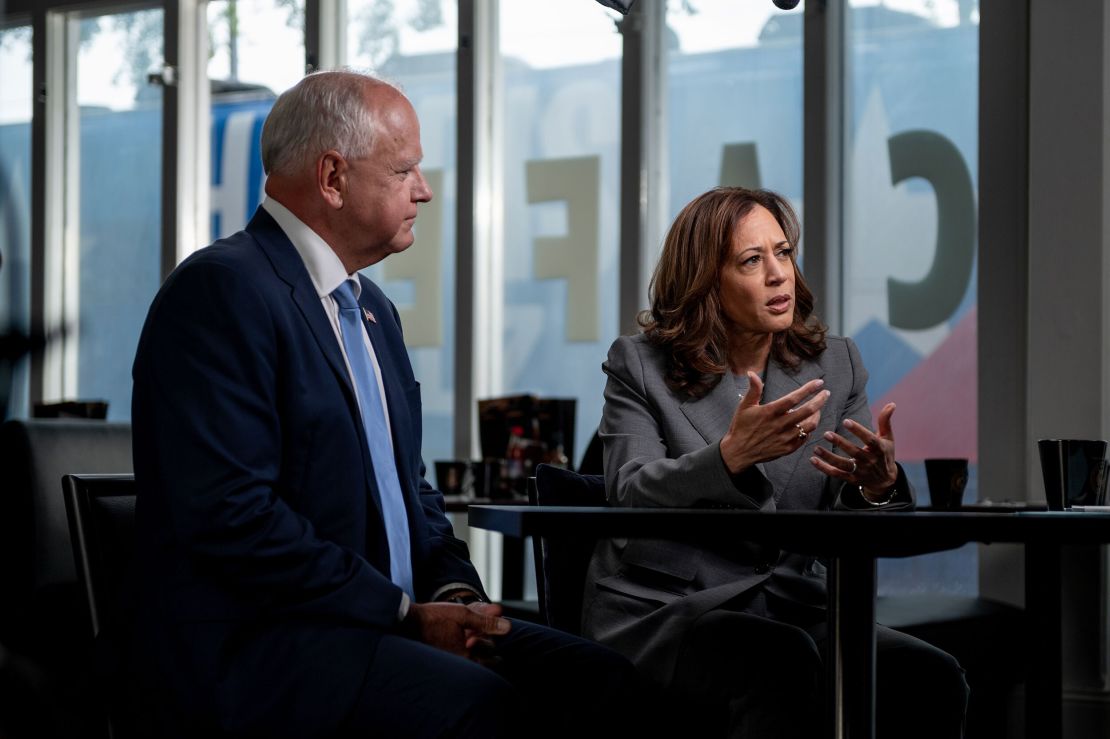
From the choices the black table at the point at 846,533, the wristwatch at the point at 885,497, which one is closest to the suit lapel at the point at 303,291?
the black table at the point at 846,533

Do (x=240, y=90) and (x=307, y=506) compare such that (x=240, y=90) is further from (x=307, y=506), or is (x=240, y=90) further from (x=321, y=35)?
(x=307, y=506)

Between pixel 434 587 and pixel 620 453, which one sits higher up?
pixel 620 453

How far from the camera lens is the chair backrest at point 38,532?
8.37 ft

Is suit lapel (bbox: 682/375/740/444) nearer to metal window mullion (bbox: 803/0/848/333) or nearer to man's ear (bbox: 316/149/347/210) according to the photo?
man's ear (bbox: 316/149/347/210)

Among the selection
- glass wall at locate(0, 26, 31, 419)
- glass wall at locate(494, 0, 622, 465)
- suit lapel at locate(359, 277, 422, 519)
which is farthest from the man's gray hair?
glass wall at locate(0, 26, 31, 419)

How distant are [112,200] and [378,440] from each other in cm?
440

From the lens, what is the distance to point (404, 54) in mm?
5305

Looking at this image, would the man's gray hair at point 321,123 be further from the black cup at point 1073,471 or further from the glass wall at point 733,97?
the glass wall at point 733,97

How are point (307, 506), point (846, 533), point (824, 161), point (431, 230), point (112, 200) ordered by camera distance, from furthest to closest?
point (112, 200), point (431, 230), point (824, 161), point (307, 506), point (846, 533)

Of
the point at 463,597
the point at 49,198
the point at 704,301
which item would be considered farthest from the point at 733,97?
the point at 463,597

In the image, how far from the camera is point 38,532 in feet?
8.45

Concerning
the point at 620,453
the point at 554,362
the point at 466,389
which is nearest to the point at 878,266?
the point at 554,362

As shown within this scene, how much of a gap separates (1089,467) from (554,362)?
10.4 feet

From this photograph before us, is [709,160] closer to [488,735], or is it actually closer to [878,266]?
[878,266]
